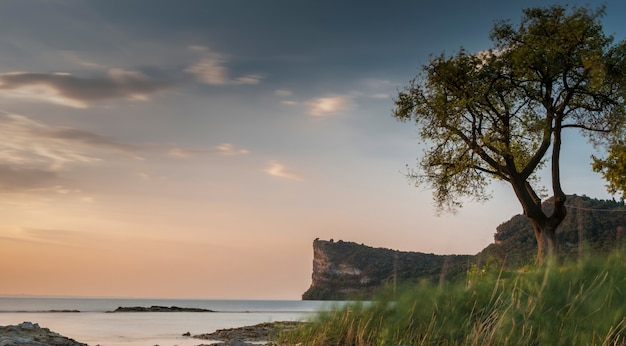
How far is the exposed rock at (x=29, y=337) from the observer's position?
16312 millimetres

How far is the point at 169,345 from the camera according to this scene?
72.3 feet

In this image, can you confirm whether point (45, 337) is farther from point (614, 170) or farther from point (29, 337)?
point (614, 170)

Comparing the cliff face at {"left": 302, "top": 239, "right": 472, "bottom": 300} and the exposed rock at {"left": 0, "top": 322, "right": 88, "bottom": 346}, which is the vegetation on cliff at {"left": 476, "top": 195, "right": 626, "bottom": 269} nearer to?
the cliff face at {"left": 302, "top": 239, "right": 472, "bottom": 300}

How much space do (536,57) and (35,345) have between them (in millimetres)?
25415

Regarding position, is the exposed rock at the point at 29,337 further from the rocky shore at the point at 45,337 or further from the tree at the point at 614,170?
the tree at the point at 614,170

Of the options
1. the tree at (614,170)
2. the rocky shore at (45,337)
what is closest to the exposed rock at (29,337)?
the rocky shore at (45,337)

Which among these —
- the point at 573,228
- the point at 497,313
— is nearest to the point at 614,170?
the point at 573,228

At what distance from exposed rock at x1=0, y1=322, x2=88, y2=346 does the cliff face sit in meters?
7.52

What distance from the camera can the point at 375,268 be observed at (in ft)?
140

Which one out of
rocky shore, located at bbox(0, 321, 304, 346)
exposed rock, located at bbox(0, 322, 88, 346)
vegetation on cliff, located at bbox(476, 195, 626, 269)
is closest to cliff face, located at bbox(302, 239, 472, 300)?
rocky shore, located at bbox(0, 321, 304, 346)

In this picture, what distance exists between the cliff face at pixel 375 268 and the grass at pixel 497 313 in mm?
582

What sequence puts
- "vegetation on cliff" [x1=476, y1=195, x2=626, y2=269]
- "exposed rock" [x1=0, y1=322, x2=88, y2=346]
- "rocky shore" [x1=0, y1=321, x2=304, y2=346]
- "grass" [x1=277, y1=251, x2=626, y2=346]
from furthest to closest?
"vegetation on cliff" [x1=476, y1=195, x2=626, y2=269] < "exposed rock" [x1=0, y1=322, x2=88, y2=346] < "rocky shore" [x1=0, y1=321, x2=304, y2=346] < "grass" [x1=277, y1=251, x2=626, y2=346]

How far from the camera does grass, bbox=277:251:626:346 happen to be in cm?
1052

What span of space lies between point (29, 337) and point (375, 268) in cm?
2774
